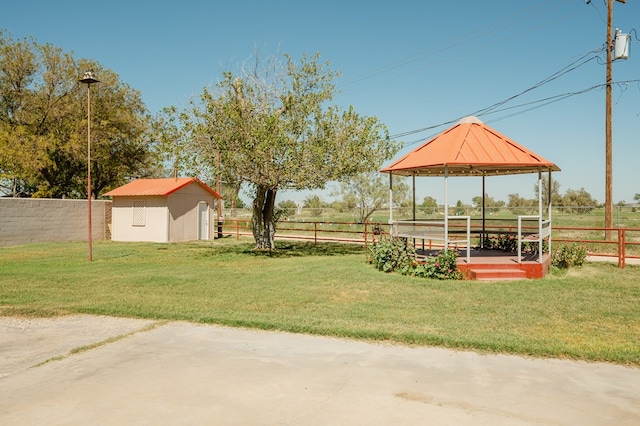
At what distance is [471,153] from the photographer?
11617 mm

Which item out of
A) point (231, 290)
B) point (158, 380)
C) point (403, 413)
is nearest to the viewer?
point (403, 413)

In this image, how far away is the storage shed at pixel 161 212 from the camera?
24.4 m

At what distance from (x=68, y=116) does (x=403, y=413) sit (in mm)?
31247

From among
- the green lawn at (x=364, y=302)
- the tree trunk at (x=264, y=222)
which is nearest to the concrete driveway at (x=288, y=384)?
the green lawn at (x=364, y=302)

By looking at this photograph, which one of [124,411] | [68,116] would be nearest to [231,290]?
[124,411]

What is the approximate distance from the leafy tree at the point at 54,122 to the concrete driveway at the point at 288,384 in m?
25.8

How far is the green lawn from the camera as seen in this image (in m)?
6.18

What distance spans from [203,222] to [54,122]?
12147 millimetres

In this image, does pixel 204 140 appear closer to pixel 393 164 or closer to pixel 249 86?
pixel 249 86

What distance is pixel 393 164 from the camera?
1303 cm

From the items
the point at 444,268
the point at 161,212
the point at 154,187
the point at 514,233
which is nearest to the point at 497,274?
the point at 444,268

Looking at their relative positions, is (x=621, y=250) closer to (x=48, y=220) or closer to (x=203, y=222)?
(x=203, y=222)

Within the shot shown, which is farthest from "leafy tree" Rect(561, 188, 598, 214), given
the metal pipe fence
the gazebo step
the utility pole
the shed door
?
the gazebo step

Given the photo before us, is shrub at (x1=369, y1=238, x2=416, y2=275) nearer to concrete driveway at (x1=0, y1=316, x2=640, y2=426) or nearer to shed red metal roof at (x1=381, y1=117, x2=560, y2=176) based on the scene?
shed red metal roof at (x1=381, y1=117, x2=560, y2=176)
